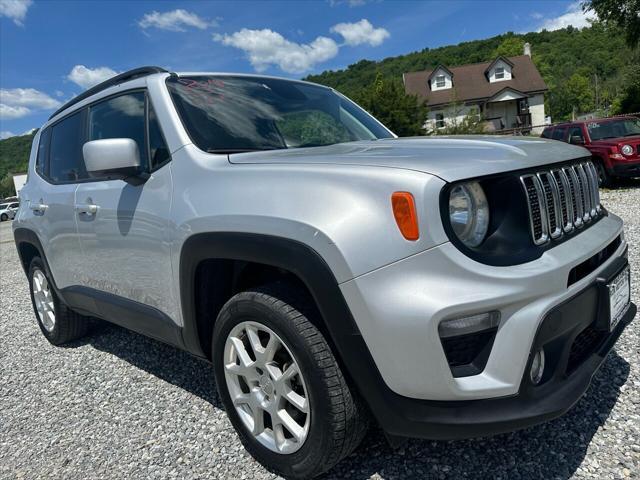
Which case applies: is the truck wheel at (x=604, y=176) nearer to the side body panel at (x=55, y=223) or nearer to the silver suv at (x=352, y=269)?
the silver suv at (x=352, y=269)

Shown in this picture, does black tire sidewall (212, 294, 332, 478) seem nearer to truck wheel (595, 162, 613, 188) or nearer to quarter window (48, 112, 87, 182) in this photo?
quarter window (48, 112, 87, 182)

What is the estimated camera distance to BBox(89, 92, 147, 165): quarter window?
9.16 ft

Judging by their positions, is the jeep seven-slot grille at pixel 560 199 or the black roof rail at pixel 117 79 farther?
the black roof rail at pixel 117 79

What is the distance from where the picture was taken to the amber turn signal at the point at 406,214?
1.64m

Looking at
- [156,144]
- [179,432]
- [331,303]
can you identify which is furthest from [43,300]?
[331,303]

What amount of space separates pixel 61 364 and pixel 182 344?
2045 mm

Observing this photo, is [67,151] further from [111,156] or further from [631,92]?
[631,92]

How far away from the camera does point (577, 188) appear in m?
2.15

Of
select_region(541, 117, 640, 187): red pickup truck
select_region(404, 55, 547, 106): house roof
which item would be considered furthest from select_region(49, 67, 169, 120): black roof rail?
select_region(404, 55, 547, 106): house roof

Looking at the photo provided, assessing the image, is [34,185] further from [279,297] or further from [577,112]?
[577,112]

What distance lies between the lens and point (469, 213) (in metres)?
1.74

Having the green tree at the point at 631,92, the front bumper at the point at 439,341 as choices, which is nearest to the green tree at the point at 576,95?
the green tree at the point at 631,92

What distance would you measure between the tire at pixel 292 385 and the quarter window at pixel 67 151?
1.89m

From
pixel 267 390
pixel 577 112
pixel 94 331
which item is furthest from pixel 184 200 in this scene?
pixel 577 112
